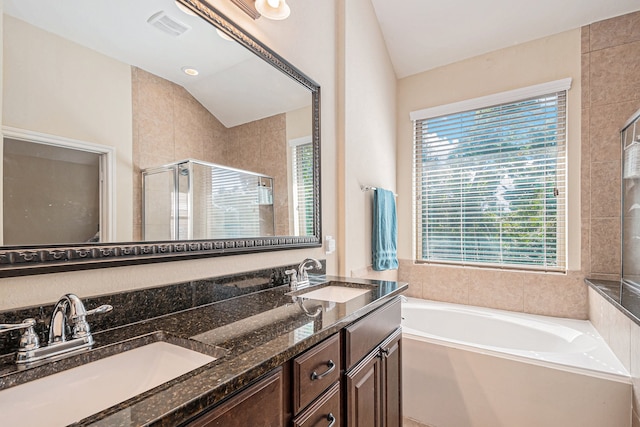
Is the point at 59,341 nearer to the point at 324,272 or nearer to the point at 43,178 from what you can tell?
the point at 43,178

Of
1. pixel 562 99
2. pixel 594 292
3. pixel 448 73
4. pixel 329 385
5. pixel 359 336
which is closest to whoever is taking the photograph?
pixel 329 385

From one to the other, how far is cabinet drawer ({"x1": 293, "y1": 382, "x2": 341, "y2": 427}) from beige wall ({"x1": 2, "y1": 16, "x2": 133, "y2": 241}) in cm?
76

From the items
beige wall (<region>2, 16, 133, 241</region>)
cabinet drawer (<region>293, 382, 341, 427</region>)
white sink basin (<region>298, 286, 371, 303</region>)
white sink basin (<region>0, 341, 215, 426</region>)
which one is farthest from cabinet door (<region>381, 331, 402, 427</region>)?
beige wall (<region>2, 16, 133, 241</region>)

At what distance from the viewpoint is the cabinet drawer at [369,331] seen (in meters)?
1.13

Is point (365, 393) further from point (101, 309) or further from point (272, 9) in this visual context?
point (272, 9)

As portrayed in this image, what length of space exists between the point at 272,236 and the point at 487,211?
2056 mm

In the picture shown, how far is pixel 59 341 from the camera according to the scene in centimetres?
76

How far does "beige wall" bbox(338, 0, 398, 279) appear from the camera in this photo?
2174 mm

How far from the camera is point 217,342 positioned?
2.69 feet

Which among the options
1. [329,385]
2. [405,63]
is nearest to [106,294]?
[329,385]

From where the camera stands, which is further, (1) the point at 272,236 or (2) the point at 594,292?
(2) the point at 594,292

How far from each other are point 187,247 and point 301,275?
0.67 metres

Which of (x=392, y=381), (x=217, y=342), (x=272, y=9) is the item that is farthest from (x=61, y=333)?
(x=272, y=9)

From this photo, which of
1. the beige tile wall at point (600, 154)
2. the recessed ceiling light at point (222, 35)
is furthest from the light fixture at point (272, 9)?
the beige tile wall at point (600, 154)
